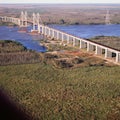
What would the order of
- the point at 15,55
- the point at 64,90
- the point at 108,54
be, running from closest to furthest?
the point at 64,90 < the point at 15,55 < the point at 108,54

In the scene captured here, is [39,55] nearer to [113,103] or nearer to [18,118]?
[113,103]

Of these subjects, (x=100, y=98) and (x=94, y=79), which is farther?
(x=94, y=79)

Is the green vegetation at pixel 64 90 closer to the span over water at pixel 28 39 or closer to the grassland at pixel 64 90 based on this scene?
the grassland at pixel 64 90

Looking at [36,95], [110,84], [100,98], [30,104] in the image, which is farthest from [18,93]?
[110,84]

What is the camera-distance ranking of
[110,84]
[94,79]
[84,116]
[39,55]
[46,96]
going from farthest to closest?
[39,55]
[94,79]
[110,84]
[46,96]
[84,116]

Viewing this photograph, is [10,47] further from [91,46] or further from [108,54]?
[108,54]

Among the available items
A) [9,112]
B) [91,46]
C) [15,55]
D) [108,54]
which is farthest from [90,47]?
[9,112]

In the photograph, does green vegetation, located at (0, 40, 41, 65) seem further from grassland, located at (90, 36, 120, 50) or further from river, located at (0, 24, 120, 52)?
grassland, located at (90, 36, 120, 50)

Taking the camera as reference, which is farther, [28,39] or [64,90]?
[28,39]
